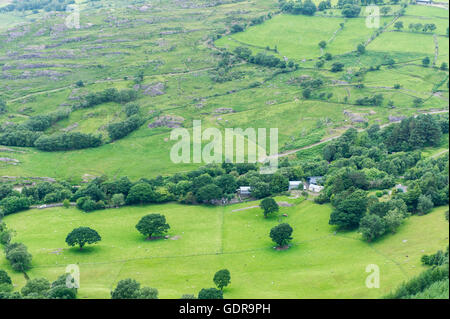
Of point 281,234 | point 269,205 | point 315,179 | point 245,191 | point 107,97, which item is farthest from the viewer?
point 107,97

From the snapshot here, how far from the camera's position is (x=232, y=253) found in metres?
96.3

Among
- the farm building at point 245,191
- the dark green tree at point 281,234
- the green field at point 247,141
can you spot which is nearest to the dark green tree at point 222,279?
the green field at point 247,141

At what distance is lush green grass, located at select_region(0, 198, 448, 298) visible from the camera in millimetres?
80312

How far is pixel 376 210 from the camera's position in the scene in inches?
3878

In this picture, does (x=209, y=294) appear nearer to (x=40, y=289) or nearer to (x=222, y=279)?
(x=222, y=279)

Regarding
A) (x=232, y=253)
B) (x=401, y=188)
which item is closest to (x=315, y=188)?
(x=401, y=188)

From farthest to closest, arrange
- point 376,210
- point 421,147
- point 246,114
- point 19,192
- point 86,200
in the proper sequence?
point 246,114, point 421,147, point 19,192, point 86,200, point 376,210

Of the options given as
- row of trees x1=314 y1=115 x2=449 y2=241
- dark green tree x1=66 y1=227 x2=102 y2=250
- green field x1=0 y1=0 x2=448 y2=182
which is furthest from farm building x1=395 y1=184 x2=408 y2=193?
dark green tree x1=66 y1=227 x2=102 y2=250

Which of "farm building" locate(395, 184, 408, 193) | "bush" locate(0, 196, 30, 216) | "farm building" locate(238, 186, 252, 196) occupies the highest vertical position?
"farm building" locate(395, 184, 408, 193)

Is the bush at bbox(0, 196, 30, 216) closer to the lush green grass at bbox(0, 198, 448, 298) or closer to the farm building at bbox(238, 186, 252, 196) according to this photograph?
the lush green grass at bbox(0, 198, 448, 298)

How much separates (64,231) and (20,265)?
18694mm

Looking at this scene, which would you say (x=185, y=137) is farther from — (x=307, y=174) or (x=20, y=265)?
(x=20, y=265)

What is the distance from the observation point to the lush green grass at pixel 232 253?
8031 cm

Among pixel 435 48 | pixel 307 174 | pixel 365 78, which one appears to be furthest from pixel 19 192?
pixel 435 48
